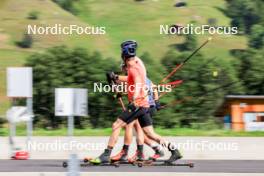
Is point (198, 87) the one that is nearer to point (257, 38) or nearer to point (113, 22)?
point (257, 38)

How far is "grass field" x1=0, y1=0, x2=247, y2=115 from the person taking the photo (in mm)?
125625

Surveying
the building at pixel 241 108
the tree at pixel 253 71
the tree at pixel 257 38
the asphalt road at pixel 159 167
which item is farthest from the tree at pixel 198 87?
the tree at pixel 257 38

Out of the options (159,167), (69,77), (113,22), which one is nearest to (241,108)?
(69,77)

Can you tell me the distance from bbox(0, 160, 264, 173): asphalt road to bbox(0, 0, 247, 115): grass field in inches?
3798

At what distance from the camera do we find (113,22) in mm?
146625

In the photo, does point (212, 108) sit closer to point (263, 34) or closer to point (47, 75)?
point (47, 75)

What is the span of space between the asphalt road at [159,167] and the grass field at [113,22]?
9646 cm

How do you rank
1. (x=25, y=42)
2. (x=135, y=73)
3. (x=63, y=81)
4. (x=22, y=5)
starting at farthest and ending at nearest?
(x=22, y=5)
(x=25, y=42)
(x=63, y=81)
(x=135, y=73)

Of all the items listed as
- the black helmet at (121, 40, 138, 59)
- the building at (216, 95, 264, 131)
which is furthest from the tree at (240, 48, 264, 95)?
the black helmet at (121, 40, 138, 59)

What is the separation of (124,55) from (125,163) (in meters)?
1.63

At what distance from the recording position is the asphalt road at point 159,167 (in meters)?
10.1

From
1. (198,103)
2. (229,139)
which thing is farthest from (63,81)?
(229,139)

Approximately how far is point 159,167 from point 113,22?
136817 millimetres

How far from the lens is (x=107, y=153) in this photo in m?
10.6
